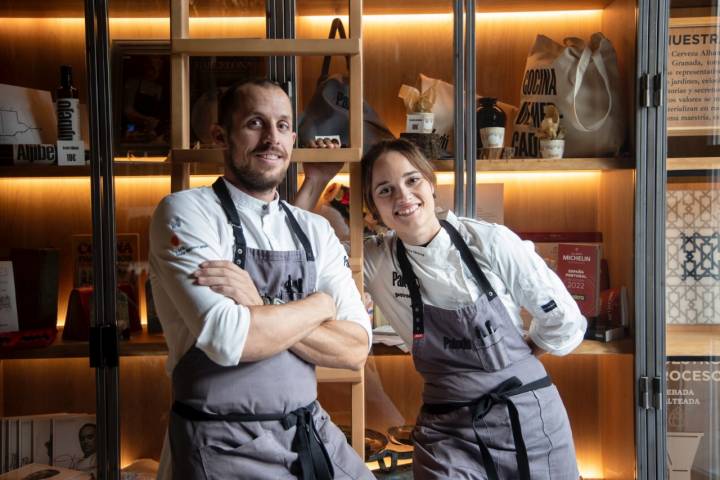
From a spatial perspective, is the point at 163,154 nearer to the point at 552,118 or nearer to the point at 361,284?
the point at 361,284

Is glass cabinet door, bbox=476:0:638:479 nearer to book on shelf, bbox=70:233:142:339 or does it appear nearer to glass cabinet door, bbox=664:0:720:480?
glass cabinet door, bbox=664:0:720:480

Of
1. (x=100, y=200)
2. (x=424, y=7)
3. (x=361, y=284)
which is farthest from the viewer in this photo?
(x=424, y=7)

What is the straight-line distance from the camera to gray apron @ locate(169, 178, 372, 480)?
1521mm

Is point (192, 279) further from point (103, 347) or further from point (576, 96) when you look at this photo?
point (576, 96)

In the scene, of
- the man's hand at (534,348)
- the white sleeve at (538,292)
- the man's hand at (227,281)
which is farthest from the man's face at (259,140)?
the man's hand at (534,348)

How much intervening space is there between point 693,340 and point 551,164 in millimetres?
779

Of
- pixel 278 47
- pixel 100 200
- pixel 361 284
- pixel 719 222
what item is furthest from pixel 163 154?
pixel 719 222

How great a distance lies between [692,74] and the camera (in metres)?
2.37

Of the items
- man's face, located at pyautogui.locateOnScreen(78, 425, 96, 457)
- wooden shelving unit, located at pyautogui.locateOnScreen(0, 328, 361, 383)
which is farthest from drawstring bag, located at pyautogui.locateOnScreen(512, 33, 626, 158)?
man's face, located at pyautogui.locateOnScreen(78, 425, 96, 457)

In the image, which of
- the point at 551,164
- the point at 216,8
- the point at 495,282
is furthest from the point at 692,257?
the point at 216,8

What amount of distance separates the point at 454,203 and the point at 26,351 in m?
1.45

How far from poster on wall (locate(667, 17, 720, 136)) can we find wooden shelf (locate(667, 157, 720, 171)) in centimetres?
9

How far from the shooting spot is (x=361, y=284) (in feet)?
6.49

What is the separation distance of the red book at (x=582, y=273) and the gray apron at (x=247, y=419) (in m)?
1.16
